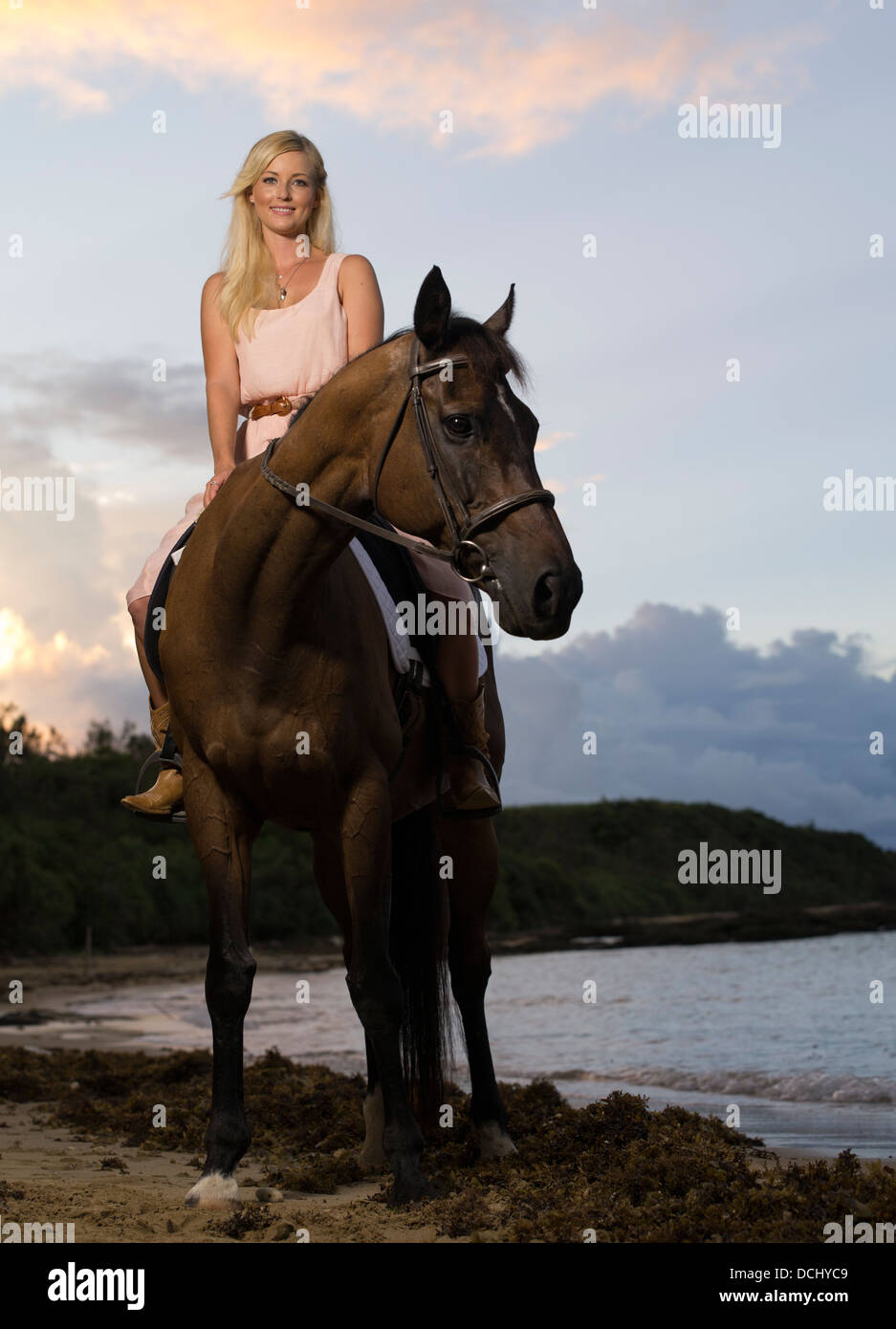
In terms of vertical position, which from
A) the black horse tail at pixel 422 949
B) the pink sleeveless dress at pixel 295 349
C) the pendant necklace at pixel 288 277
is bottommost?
the black horse tail at pixel 422 949

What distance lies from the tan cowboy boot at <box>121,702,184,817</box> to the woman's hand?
834 mm

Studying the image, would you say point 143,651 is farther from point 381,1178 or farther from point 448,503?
point 381,1178

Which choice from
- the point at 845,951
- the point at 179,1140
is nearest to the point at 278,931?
the point at 845,951

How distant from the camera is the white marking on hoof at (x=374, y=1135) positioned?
5086mm

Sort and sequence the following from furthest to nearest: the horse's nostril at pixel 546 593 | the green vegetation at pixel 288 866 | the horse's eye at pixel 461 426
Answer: the green vegetation at pixel 288 866 < the horse's eye at pixel 461 426 < the horse's nostril at pixel 546 593

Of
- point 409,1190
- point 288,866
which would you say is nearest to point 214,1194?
point 409,1190

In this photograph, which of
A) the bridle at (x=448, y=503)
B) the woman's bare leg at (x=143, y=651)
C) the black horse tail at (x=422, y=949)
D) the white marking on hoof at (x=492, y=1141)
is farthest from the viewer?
the black horse tail at (x=422, y=949)

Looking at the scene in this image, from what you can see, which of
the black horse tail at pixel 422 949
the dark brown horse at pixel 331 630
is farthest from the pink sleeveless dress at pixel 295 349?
the black horse tail at pixel 422 949

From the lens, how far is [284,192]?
4.96m

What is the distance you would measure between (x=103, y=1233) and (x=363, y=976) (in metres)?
1.13

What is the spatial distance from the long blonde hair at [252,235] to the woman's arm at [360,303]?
12.0 inches

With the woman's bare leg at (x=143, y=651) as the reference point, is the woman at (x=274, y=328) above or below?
above

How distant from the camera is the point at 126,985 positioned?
19922 mm

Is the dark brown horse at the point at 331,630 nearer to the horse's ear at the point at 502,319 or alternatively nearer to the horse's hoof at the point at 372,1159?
the horse's ear at the point at 502,319
